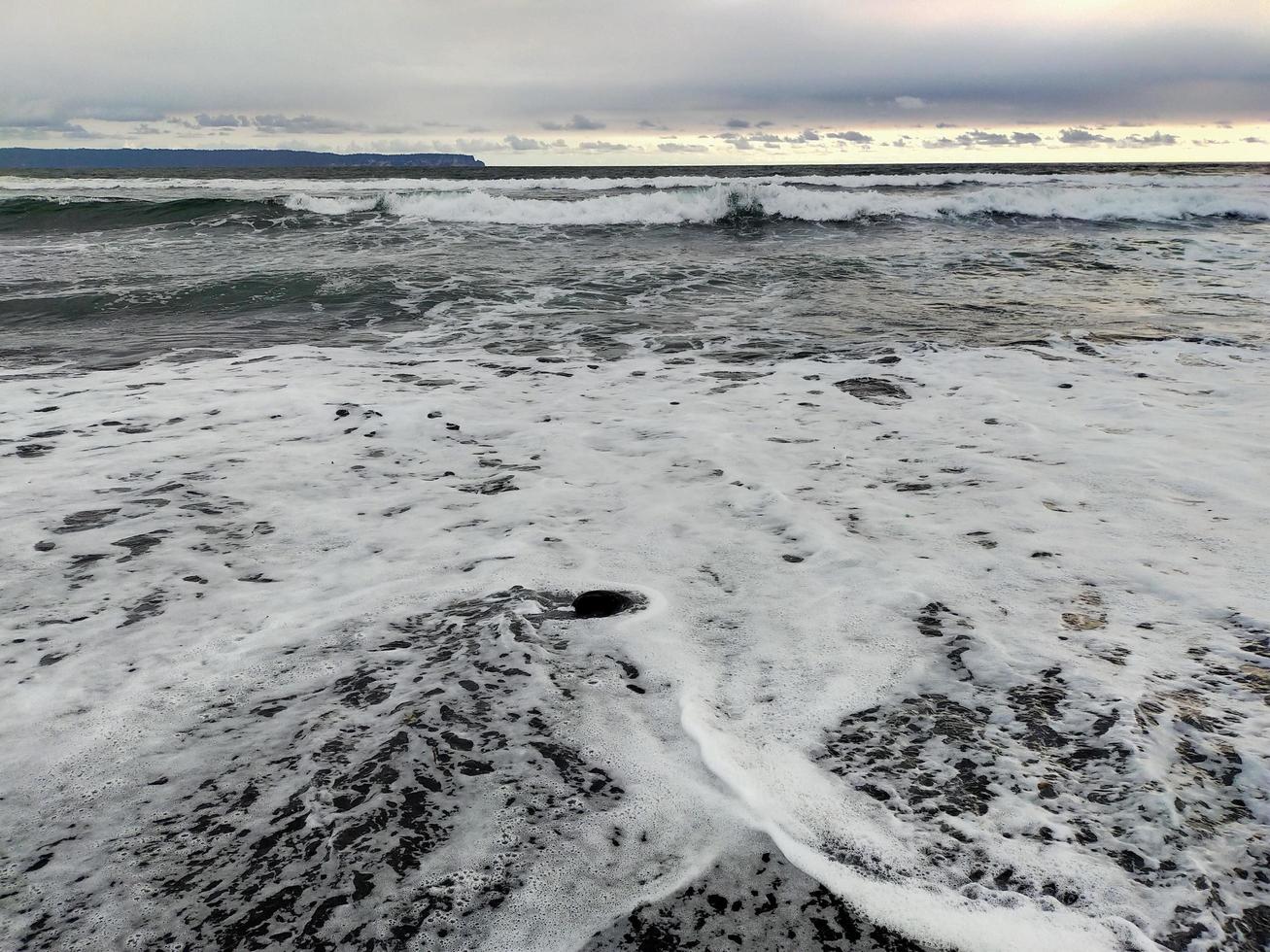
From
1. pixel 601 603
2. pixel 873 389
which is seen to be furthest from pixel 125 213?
pixel 601 603

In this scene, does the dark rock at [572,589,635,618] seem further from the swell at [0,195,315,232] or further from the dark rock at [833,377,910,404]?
the swell at [0,195,315,232]

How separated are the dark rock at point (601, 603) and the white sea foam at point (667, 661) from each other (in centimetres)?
8

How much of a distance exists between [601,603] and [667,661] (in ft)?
1.34

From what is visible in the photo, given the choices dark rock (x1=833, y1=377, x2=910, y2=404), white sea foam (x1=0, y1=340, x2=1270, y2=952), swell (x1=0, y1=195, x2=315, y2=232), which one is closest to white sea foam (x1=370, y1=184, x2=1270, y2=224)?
swell (x1=0, y1=195, x2=315, y2=232)

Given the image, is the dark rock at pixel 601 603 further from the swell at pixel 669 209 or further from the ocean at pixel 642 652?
the swell at pixel 669 209

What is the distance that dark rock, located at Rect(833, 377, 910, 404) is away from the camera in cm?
526

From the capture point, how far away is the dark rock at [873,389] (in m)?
5.26

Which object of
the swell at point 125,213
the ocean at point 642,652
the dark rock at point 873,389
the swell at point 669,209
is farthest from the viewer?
the swell at point 669,209

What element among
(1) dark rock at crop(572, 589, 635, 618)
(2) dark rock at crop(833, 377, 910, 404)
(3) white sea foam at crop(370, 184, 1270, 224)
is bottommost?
(1) dark rock at crop(572, 589, 635, 618)

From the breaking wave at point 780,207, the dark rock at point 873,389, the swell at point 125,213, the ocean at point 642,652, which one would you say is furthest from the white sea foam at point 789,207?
the dark rock at point 873,389

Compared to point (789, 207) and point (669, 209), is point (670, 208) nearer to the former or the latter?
point (669, 209)

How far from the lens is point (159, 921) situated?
58.4 inches

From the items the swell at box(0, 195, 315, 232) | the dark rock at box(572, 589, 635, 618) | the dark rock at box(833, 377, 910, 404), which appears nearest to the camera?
the dark rock at box(572, 589, 635, 618)

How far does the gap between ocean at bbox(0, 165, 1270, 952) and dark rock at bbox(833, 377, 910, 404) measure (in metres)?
0.03
